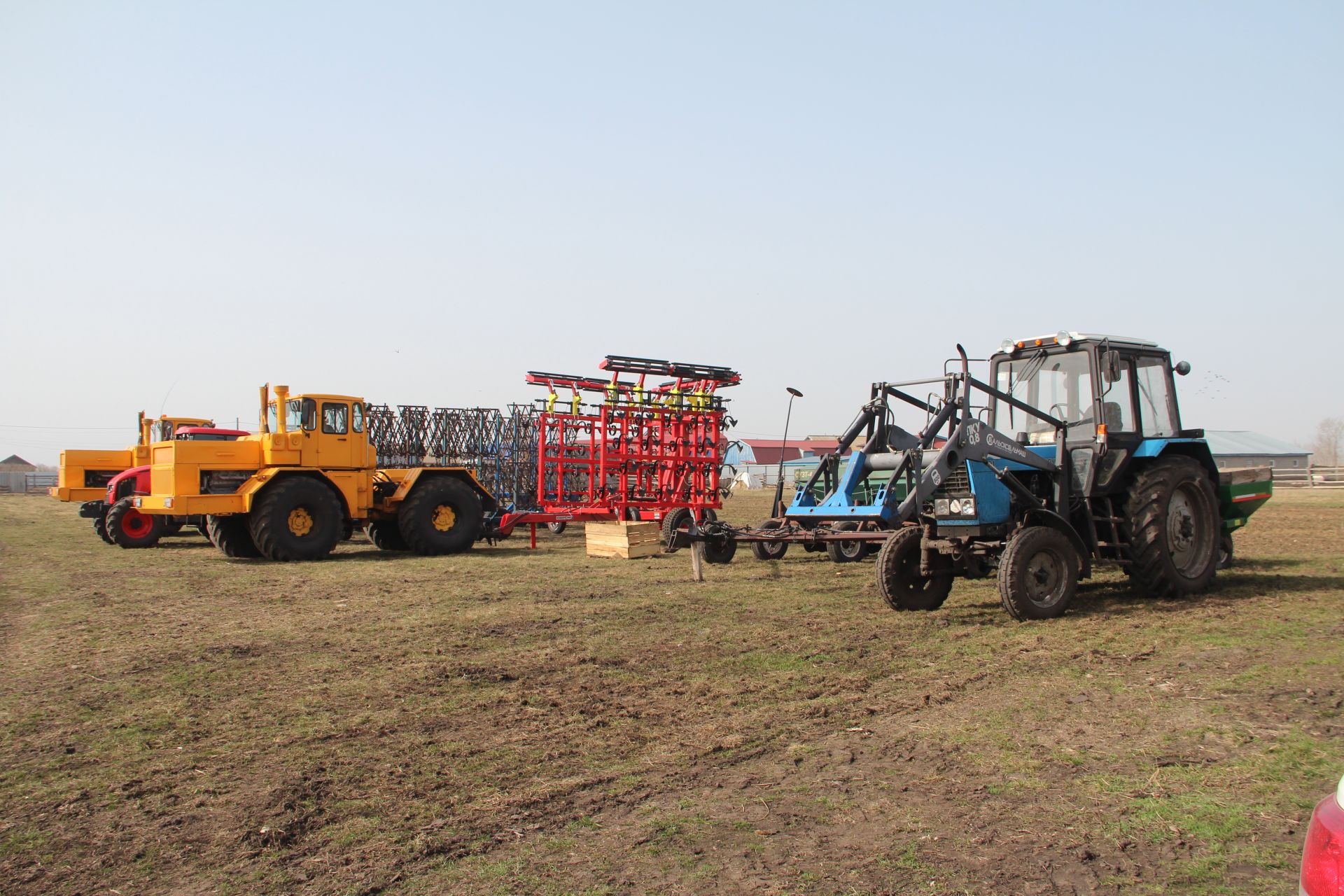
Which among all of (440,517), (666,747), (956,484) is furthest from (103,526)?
(666,747)

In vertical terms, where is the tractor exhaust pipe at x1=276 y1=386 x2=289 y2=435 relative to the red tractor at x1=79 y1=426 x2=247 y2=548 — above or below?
above

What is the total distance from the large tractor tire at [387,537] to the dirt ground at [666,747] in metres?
6.27

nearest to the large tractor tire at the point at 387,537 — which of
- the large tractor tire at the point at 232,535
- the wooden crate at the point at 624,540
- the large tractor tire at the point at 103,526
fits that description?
the large tractor tire at the point at 232,535

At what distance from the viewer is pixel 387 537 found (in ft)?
50.6

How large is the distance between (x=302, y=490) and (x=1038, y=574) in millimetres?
9730

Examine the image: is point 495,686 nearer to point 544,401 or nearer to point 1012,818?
point 1012,818

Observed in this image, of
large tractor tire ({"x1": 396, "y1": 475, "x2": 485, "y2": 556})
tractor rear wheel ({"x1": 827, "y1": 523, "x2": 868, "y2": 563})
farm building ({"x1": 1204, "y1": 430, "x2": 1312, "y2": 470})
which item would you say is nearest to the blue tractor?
tractor rear wheel ({"x1": 827, "y1": 523, "x2": 868, "y2": 563})

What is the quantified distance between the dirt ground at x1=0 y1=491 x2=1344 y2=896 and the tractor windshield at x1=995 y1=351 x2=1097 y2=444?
5.39ft

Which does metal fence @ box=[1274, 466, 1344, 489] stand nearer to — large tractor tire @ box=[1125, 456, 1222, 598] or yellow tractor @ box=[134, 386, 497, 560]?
large tractor tire @ box=[1125, 456, 1222, 598]

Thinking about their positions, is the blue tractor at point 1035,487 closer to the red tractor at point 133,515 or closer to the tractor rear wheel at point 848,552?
the tractor rear wheel at point 848,552

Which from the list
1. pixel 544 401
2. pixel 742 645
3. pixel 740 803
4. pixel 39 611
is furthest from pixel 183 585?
pixel 740 803

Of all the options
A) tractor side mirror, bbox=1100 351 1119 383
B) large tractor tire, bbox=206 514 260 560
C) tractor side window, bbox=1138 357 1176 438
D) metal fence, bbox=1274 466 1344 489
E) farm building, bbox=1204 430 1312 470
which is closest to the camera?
tractor side mirror, bbox=1100 351 1119 383

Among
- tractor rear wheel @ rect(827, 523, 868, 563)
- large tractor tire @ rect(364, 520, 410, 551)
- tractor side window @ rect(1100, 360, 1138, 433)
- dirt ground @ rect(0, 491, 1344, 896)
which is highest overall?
tractor side window @ rect(1100, 360, 1138, 433)

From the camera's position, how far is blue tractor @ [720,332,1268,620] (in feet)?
26.6
